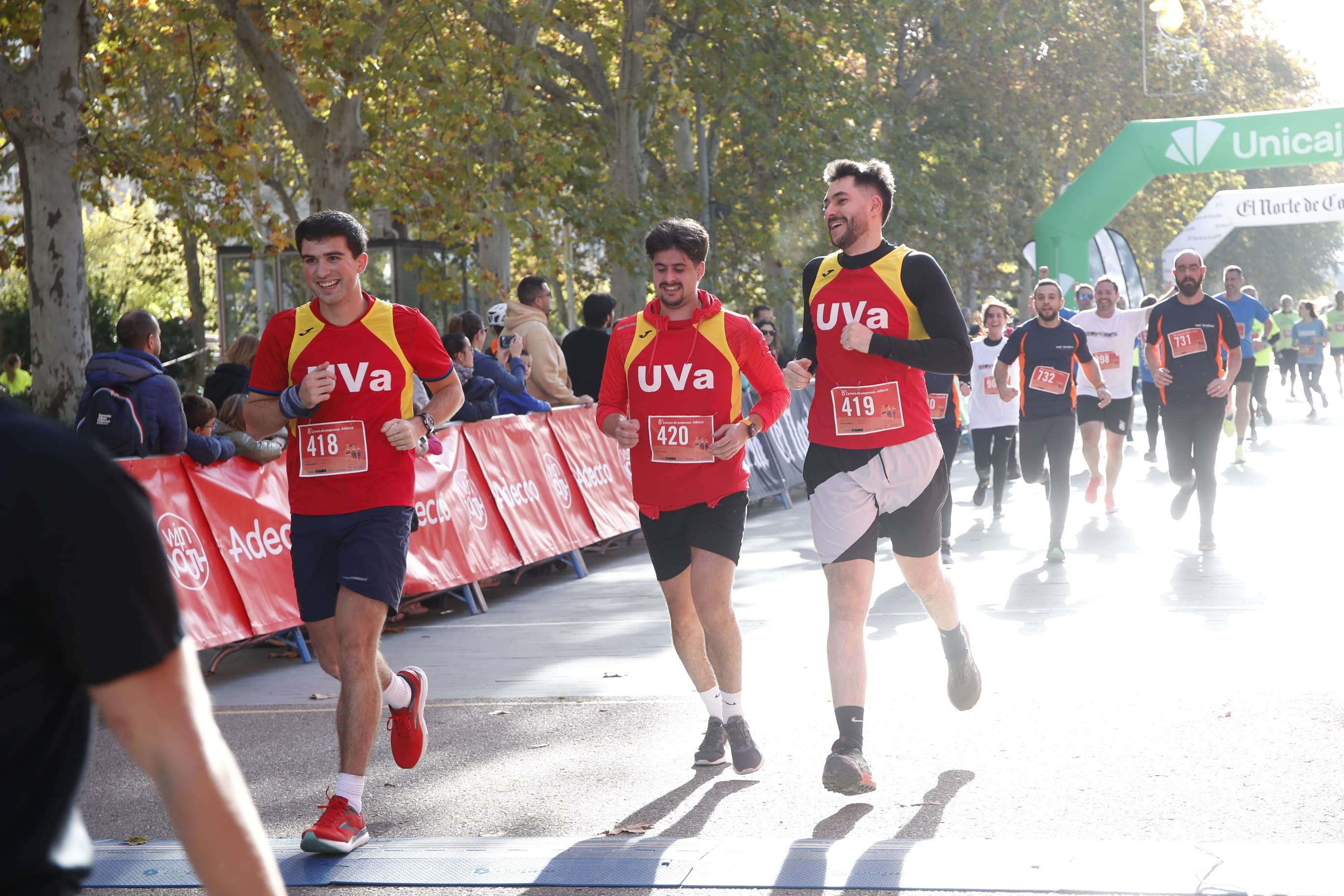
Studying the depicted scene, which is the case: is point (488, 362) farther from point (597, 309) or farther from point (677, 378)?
point (677, 378)

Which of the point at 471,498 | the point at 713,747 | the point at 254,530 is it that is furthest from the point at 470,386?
the point at 713,747

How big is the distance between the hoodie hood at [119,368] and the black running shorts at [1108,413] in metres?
7.64

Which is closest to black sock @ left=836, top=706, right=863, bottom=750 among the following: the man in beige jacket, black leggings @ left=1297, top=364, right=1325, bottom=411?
the man in beige jacket

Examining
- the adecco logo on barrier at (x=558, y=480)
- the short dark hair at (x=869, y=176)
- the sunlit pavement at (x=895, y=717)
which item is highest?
the short dark hair at (x=869, y=176)

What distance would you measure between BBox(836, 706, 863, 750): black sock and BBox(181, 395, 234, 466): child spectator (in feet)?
13.5

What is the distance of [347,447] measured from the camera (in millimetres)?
4949

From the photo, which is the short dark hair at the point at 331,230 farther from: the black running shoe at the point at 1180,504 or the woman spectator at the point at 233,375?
the black running shoe at the point at 1180,504

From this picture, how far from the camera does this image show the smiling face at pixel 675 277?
5426 mm

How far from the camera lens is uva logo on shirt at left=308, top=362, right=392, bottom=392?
16.4 ft

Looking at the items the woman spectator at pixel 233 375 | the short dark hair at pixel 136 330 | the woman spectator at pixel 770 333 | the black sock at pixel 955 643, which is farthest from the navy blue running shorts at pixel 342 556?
the woman spectator at pixel 770 333

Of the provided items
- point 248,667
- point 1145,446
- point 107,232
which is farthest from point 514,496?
point 107,232

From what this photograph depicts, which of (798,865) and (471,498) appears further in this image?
(471,498)

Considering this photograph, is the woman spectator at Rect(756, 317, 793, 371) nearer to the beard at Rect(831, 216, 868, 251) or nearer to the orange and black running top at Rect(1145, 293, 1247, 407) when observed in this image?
the orange and black running top at Rect(1145, 293, 1247, 407)

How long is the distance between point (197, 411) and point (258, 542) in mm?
861
